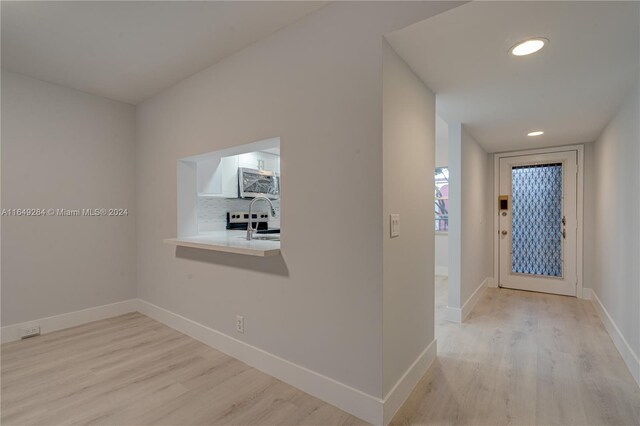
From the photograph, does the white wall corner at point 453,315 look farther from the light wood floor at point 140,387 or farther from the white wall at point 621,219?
the light wood floor at point 140,387

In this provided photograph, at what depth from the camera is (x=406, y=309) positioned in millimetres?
2070

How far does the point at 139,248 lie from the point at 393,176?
10.6ft

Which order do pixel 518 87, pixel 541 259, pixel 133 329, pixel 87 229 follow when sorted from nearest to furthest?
pixel 518 87
pixel 133 329
pixel 87 229
pixel 541 259

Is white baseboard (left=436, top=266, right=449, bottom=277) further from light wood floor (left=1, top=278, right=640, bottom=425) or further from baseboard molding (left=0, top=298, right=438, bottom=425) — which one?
baseboard molding (left=0, top=298, right=438, bottom=425)

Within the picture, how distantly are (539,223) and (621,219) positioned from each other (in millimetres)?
2065

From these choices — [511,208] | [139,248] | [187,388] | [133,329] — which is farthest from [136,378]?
[511,208]

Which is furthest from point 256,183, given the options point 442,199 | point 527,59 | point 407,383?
point 442,199

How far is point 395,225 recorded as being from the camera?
1877 millimetres

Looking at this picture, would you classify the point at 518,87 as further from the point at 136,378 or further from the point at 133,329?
the point at 133,329

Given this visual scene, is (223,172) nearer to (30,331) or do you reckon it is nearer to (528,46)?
(30,331)

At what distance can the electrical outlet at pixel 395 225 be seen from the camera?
185 centimetres

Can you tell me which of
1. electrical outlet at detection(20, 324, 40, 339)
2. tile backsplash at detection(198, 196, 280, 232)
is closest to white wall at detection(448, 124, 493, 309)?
tile backsplash at detection(198, 196, 280, 232)

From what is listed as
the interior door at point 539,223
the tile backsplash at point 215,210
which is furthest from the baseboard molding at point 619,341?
the tile backsplash at point 215,210

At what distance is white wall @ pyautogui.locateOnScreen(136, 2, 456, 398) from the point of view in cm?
178
